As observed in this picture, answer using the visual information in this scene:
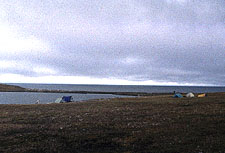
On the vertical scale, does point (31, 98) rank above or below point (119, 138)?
below

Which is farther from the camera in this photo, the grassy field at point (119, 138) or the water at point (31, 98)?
the water at point (31, 98)

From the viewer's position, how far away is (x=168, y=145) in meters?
12.8

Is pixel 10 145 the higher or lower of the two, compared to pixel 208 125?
lower

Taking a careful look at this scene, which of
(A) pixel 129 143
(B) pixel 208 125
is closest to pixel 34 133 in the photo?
(A) pixel 129 143

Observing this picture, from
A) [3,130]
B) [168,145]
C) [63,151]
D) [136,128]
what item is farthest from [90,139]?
[3,130]

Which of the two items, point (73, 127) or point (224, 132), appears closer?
point (224, 132)

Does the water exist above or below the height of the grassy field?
below

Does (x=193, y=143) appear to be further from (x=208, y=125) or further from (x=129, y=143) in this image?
(x=208, y=125)

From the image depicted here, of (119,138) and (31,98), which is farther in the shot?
(31,98)

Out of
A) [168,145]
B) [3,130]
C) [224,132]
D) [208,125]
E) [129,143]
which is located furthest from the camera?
[3,130]

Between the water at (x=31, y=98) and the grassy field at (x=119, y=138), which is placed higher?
the grassy field at (x=119, y=138)

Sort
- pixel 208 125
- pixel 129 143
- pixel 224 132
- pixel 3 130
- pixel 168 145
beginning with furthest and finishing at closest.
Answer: pixel 3 130 → pixel 208 125 → pixel 224 132 → pixel 129 143 → pixel 168 145

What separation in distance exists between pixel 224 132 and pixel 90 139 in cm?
974

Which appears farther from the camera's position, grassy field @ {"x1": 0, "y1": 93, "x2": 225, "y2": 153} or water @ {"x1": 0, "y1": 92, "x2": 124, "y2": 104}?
water @ {"x1": 0, "y1": 92, "x2": 124, "y2": 104}
